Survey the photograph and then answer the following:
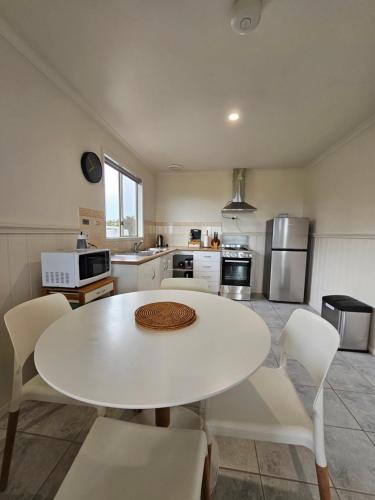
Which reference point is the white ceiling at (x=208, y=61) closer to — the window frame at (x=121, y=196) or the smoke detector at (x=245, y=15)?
the smoke detector at (x=245, y=15)

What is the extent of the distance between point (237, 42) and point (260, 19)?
19 cm

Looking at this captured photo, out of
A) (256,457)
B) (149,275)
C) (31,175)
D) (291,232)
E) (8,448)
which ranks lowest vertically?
(256,457)

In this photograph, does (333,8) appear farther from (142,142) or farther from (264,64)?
(142,142)

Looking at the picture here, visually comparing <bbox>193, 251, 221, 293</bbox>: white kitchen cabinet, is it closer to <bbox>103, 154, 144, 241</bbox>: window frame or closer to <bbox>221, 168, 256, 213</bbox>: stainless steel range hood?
<bbox>221, 168, 256, 213</bbox>: stainless steel range hood

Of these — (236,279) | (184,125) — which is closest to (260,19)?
(184,125)

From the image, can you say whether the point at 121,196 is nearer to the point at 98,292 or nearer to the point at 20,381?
the point at 98,292

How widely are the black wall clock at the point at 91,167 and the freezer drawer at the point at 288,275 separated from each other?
2.78m

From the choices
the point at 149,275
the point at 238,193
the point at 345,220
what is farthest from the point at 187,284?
the point at 238,193

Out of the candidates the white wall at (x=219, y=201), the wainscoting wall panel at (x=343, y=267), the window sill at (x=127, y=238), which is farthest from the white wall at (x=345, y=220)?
the window sill at (x=127, y=238)

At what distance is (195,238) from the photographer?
14.0 ft

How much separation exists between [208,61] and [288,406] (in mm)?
2088

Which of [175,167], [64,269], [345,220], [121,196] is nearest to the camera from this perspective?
[64,269]

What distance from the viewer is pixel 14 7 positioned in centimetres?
116

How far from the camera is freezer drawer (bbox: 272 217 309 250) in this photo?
333 cm
